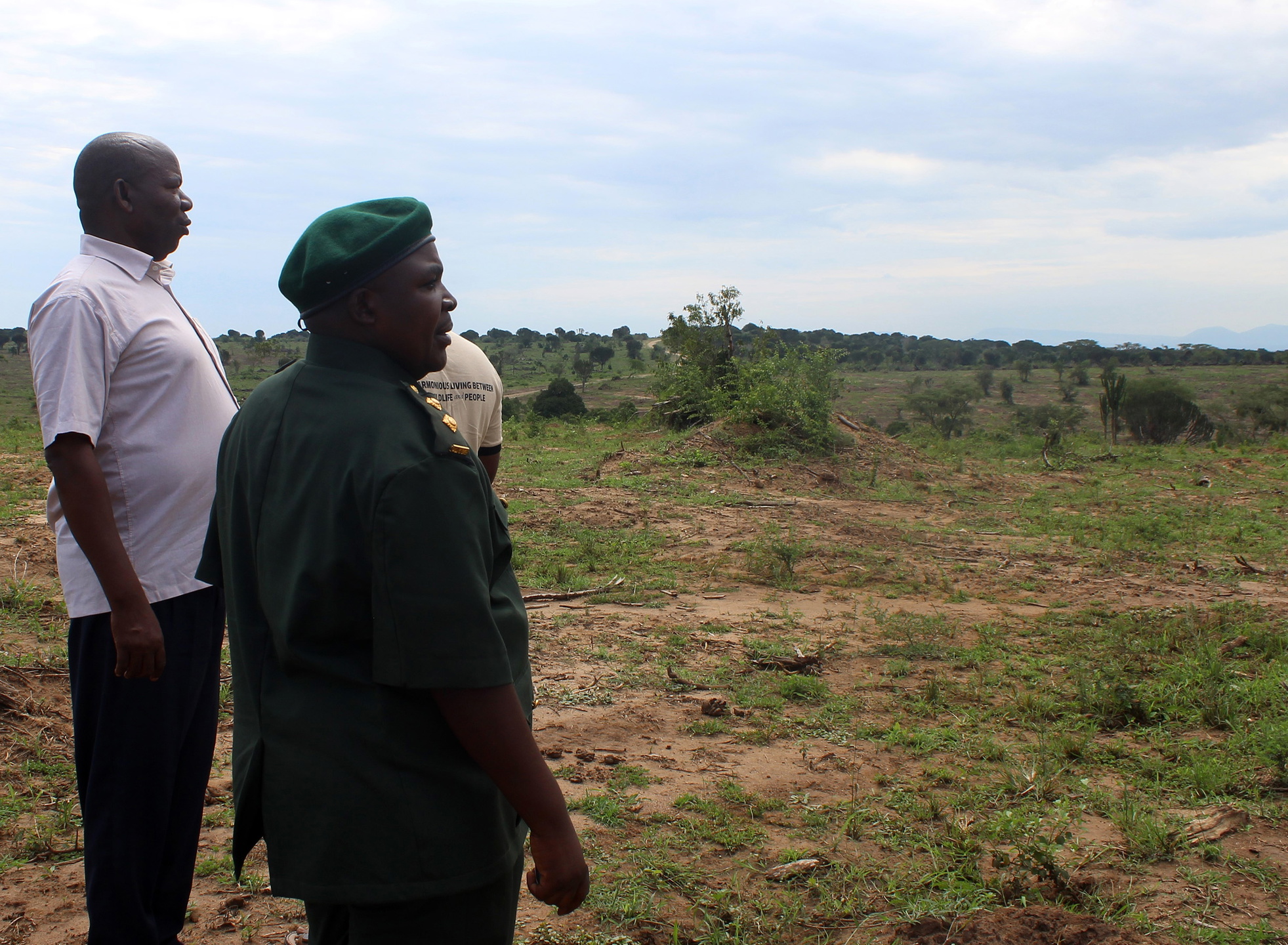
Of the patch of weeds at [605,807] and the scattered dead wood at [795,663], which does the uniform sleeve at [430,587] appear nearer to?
the patch of weeds at [605,807]

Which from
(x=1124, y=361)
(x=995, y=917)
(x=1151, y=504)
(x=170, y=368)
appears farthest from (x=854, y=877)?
(x=1124, y=361)

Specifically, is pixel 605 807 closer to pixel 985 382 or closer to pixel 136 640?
pixel 136 640

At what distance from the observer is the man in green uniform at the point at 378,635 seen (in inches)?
42.8

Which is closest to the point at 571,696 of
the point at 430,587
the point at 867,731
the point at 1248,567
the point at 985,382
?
the point at 867,731

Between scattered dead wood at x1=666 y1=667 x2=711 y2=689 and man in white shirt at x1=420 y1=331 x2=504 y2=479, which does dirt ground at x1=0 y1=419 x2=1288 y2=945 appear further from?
man in white shirt at x1=420 y1=331 x2=504 y2=479

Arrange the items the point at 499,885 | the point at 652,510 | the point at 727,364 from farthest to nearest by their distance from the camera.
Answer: the point at 727,364, the point at 652,510, the point at 499,885

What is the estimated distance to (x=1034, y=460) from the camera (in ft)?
45.5

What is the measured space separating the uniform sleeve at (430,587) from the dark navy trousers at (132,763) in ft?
3.34

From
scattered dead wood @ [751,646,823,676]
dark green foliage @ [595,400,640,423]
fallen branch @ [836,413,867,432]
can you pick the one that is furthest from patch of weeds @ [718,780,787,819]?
dark green foliage @ [595,400,640,423]

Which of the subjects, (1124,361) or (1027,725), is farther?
(1124,361)

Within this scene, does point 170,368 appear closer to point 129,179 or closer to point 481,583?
point 129,179

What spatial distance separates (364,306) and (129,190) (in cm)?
101

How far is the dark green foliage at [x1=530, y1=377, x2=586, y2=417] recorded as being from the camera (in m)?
21.4

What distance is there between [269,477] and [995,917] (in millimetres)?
2021
